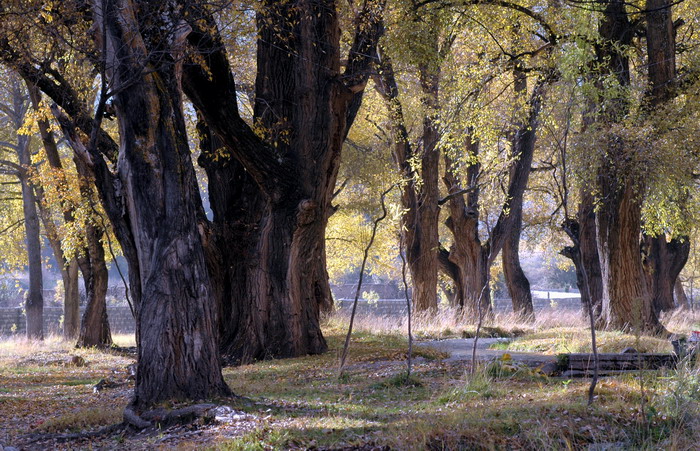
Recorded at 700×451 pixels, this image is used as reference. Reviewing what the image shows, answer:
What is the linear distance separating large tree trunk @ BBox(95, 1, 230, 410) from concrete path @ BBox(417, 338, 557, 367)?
14.0ft

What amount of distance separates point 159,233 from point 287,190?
484 cm

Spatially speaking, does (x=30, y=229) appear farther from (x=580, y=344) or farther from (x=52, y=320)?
(x=52, y=320)

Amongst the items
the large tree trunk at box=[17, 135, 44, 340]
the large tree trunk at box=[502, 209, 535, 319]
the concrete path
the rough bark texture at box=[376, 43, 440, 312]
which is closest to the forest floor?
the concrete path

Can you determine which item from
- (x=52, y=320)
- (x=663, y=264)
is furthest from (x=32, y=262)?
(x=663, y=264)

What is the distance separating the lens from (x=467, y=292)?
75.6 ft

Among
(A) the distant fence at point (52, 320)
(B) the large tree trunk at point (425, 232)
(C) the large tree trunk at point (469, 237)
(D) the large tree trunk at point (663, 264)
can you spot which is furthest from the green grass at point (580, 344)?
(A) the distant fence at point (52, 320)

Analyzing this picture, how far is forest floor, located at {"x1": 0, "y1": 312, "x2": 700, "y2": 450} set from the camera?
18.0 ft

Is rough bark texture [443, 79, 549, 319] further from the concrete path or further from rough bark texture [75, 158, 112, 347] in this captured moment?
rough bark texture [75, 158, 112, 347]

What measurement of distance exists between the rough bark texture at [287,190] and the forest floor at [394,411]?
4.10 ft

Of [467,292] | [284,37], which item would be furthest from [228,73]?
[467,292]

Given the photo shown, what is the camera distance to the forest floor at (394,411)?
5.48m

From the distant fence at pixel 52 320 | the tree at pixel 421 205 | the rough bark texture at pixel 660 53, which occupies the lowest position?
the distant fence at pixel 52 320

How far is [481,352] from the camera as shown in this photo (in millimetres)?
11477

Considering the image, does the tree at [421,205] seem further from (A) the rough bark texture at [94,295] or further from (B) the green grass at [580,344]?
(A) the rough bark texture at [94,295]
